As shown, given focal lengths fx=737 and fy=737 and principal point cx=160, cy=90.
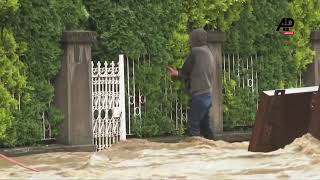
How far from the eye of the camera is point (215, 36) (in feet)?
41.9

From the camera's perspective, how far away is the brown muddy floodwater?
671 centimetres

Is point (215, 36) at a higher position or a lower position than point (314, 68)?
higher

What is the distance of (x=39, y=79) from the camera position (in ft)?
35.9

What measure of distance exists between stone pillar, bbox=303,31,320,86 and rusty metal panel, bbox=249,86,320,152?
644cm

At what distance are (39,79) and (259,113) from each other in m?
3.96

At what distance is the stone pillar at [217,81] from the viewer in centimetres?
1273

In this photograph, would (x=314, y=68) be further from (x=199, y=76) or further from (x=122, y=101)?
(x=122, y=101)

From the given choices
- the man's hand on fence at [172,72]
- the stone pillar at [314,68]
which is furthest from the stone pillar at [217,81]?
the stone pillar at [314,68]

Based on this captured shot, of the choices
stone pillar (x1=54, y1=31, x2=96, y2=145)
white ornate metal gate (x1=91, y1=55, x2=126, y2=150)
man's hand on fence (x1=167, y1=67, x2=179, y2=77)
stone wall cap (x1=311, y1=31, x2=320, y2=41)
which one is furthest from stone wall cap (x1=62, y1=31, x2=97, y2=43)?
stone wall cap (x1=311, y1=31, x2=320, y2=41)

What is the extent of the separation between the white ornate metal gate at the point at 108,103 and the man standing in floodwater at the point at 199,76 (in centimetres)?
107

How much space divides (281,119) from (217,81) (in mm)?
4571

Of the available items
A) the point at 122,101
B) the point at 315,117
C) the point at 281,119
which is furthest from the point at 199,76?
the point at 315,117

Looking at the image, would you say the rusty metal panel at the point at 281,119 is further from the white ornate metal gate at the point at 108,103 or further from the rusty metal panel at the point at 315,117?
the white ornate metal gate at the point at 108,103

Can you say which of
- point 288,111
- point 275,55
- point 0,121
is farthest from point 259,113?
point 275,55
